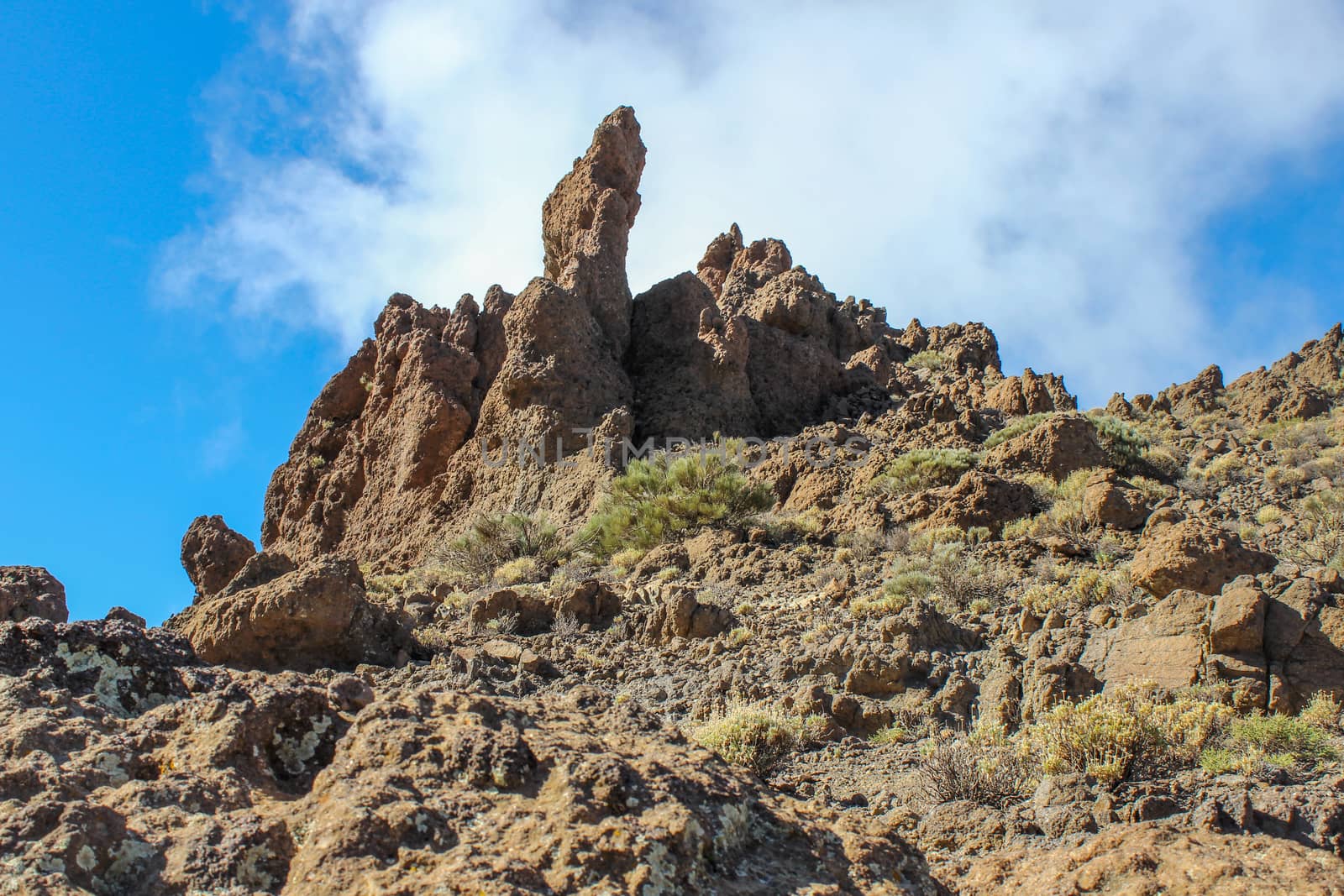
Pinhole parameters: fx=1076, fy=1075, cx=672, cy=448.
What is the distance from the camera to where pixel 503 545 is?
16.8 m

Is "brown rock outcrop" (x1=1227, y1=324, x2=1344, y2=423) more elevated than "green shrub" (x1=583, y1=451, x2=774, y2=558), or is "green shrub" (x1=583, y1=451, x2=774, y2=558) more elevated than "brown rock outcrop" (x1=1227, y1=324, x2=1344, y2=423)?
"brown rock outcrop" (x1=1227, y1=324, x2=1344, y2=423)

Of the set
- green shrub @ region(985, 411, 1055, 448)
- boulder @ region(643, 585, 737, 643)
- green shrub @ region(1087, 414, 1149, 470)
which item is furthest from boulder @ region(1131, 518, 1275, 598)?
green shrub @ region(985, 411, 1055, 448)

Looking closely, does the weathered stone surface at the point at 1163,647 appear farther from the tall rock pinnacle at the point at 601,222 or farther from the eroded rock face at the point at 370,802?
the tall rock pinnacle at the point at 601,222

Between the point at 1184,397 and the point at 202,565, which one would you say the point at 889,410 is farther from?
the point at 202,565

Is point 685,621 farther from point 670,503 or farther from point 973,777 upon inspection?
point 670,503

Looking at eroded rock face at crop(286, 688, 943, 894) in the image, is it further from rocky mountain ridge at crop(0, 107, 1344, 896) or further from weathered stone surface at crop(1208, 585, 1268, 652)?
weathered stone surface at crop(1208, 585, 1268, 652)

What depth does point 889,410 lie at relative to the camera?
21203mm

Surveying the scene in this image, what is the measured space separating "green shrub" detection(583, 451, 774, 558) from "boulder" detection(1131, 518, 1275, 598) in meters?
7.26

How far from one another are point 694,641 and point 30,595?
17.8ft

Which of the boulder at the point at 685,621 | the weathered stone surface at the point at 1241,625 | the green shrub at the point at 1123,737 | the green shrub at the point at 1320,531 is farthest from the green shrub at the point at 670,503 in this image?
the green shrub at the point at 1123,737

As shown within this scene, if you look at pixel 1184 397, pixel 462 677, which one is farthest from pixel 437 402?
pixel 1184 397

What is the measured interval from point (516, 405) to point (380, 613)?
10922 millimetres

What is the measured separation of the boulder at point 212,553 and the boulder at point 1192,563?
12245 mm

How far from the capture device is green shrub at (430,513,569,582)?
53.8ft
